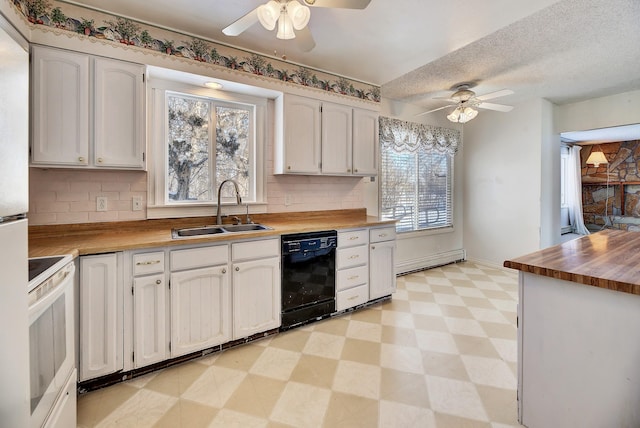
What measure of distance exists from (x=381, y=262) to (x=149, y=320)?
2.14 m

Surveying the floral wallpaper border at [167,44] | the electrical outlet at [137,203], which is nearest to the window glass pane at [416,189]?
the floral wallpaper border at [167,44]

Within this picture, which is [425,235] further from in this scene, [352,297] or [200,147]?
[200,147]

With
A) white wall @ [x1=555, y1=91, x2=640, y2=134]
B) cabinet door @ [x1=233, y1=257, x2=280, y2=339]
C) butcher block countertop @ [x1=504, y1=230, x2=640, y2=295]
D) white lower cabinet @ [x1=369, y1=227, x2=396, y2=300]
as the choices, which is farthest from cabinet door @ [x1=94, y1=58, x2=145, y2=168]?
white wall @ [x1=555, y1=91, x2=640, y2=134]

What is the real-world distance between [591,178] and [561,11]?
6.22 metres

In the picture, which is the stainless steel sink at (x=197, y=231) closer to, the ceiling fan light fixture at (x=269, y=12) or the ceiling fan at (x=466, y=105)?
the ceiling fan light fixture at (x=269, y=12)

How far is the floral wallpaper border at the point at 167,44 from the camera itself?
192cm

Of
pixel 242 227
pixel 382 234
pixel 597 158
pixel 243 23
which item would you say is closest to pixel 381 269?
pixel 382 234

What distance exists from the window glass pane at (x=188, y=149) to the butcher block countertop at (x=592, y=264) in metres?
2.47

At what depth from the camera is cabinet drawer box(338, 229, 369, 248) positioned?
280cm

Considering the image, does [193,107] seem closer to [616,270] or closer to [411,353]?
[411,353]

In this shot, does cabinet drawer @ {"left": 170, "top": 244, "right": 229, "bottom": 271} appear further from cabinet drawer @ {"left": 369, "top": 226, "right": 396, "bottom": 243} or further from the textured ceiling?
the textured ceiling

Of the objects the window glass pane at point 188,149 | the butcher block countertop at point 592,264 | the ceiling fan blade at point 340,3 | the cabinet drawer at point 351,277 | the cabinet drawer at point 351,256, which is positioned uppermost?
the ceiling fan blade at point 340,3

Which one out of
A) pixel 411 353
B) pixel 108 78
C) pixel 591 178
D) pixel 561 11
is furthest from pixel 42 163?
pixel 591 178

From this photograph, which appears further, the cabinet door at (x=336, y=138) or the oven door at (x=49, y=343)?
the cabinet door at (x=336, y=138)
